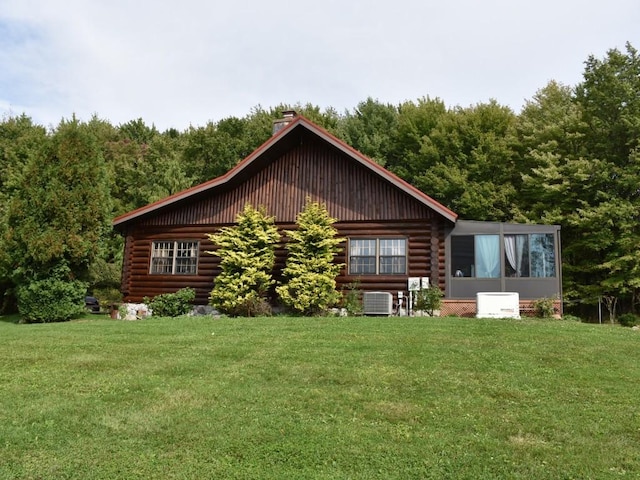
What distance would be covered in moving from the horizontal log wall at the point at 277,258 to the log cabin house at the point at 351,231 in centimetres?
4

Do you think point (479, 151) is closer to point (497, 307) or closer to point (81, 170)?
point (497, 307)

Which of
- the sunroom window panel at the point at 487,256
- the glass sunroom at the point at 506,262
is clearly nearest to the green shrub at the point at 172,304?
the glass sunroom at the point at 506,262

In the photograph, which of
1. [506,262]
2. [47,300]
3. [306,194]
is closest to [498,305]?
[506,262]

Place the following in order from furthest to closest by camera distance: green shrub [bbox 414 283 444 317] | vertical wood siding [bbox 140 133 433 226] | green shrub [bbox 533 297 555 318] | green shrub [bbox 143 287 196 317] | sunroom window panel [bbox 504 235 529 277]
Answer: vertical wood siding [bbox 140 133 433 226], green shrub [bbox 143 287 196 317], sunroom window panel [bbox 504 235 529 277], green shrub [bbox 414 283 444 317], green shrub [bbox 533 297 555 318]

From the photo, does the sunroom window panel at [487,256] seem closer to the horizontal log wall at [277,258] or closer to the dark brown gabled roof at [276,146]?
the horizontal log wall at [277,258]

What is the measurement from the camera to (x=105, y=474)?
216 inches

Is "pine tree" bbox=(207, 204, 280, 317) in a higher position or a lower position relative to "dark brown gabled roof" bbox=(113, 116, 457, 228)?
lower

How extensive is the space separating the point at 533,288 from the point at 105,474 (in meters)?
15.1

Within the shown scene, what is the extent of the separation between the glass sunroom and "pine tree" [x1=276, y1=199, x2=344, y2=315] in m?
3.91

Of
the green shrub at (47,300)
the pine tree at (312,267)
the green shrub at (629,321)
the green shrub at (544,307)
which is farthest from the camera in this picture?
the green shrub at (629,321)

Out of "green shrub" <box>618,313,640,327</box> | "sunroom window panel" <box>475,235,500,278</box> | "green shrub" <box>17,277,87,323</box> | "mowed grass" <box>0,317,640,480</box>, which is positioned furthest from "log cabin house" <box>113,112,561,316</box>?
"mowed grass" <box>0,317,640,480</box>

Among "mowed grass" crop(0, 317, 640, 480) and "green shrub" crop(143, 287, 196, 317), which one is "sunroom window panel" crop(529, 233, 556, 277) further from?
"green shrub" crop(143, 287, 196, 317)

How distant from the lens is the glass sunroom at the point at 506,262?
17734 mm

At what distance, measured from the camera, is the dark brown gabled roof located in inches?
701
